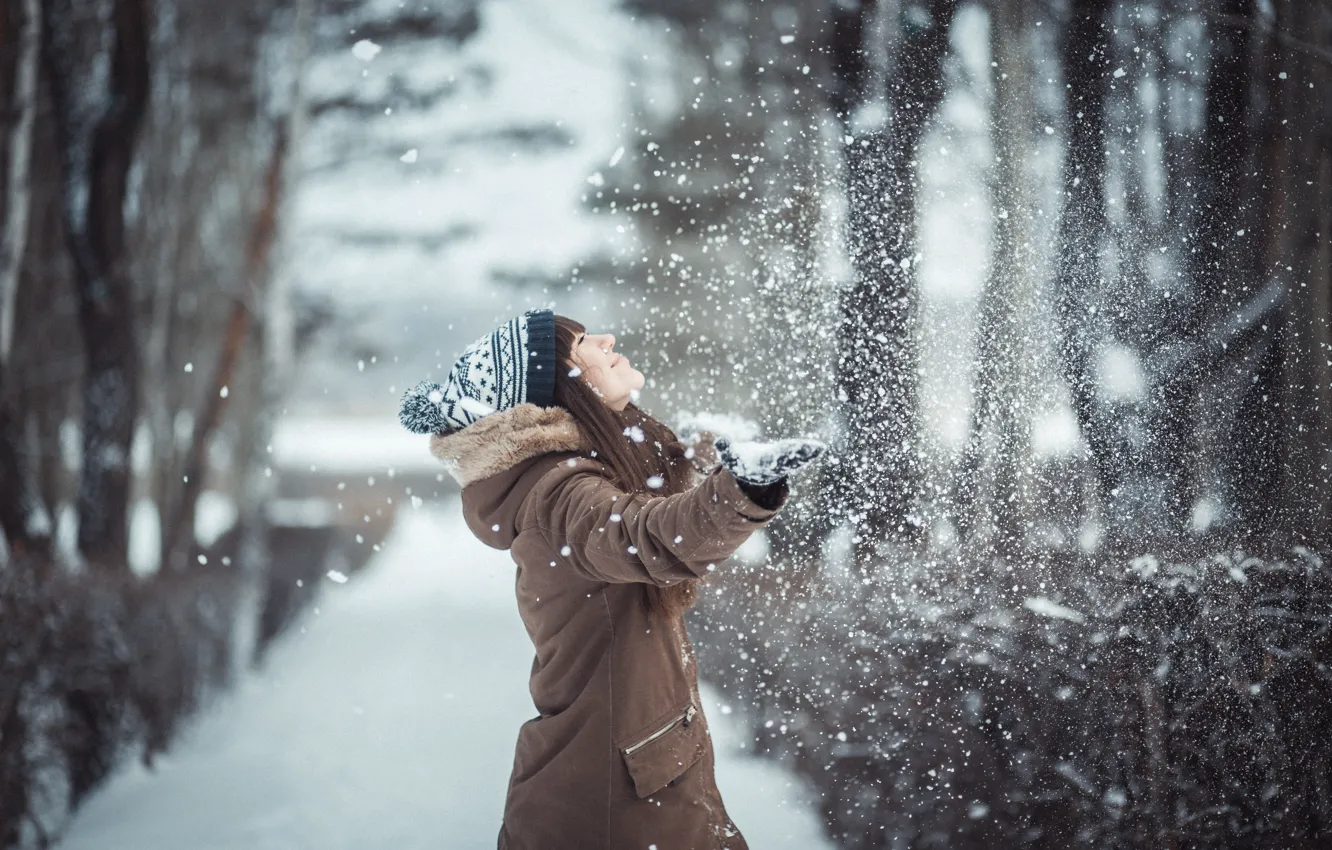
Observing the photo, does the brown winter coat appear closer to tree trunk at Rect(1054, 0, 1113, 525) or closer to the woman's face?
the woman's face

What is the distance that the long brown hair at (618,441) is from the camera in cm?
144

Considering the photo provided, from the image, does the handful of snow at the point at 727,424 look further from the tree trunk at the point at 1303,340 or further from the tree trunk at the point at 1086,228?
the tree trunk at the point at 1303,340

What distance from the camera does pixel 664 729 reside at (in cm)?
140

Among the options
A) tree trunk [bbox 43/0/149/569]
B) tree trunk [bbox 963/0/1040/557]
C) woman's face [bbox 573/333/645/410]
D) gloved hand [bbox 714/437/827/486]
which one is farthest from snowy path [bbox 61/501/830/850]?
gloved hand [bbox 714/437/827/486]

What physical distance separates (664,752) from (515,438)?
0.50m

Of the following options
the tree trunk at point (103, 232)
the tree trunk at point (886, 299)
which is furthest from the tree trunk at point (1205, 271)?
the tree trunk at point (103, 232)

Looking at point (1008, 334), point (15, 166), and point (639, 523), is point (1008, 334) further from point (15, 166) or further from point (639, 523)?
point (15, 166)

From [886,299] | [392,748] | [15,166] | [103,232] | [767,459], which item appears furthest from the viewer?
[103,232]

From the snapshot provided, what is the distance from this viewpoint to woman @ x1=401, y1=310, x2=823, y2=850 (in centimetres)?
138

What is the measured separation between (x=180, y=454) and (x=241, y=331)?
827mm

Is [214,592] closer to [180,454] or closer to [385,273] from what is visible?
[180,454]

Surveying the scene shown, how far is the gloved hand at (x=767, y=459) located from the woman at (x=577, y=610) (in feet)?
0.86

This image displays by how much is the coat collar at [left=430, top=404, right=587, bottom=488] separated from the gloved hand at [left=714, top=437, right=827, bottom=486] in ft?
1.27

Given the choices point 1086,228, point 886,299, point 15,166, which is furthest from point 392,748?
point 15,166
